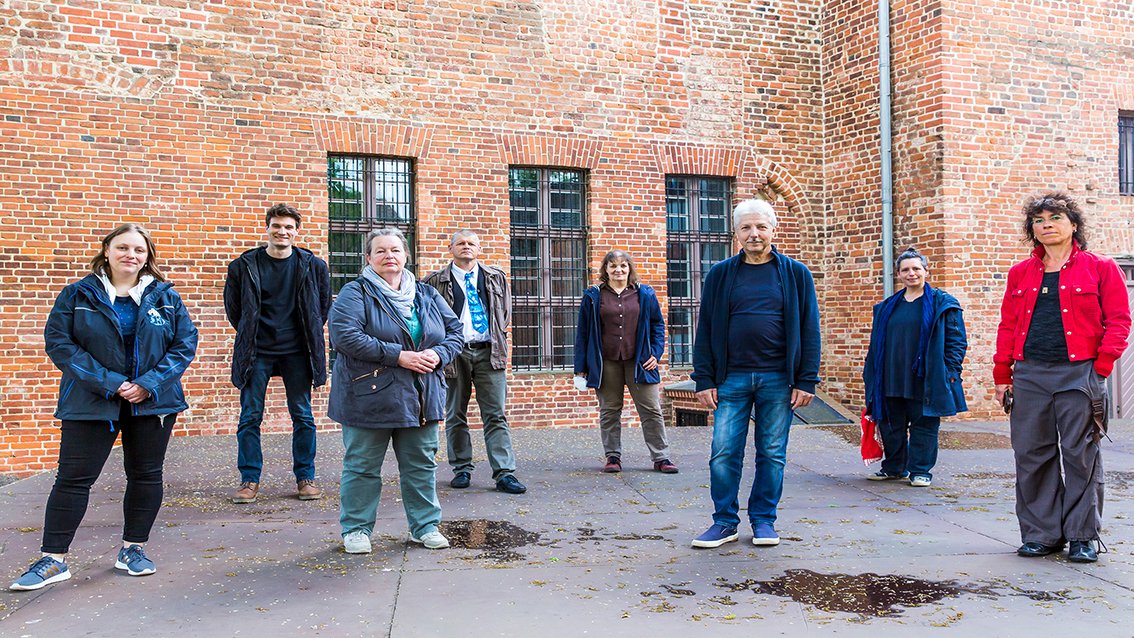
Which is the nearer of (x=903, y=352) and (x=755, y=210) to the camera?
(x=755, y=210)

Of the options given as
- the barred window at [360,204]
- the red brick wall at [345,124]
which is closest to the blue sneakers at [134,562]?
the red brick wall at [345,124]

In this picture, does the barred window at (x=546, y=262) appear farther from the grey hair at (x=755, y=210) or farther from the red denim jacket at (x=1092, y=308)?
the red denim jacket at (x=1092, y=308)

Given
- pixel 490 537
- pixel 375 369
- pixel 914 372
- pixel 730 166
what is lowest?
pixel 490 537

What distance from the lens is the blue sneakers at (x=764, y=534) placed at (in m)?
5.29

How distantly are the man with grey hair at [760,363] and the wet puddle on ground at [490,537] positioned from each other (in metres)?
0.98

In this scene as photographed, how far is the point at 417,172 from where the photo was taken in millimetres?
11094

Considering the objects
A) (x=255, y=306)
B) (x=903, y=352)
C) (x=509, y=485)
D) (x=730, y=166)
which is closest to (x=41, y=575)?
(x=255, y=306)

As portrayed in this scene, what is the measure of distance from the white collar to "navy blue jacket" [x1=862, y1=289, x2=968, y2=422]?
520 cm

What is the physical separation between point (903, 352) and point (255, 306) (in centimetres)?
464

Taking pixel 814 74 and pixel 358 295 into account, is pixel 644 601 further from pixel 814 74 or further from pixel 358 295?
pixel 814 74

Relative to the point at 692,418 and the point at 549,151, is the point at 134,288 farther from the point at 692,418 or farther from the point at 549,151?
the point at 692,418

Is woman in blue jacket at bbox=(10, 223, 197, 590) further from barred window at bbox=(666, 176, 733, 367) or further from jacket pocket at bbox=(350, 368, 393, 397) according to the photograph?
barred window at bbox=(666, 176, 733, 367)

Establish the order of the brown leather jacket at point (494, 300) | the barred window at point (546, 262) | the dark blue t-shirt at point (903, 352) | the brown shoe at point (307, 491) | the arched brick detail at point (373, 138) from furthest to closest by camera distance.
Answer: the barred window at point (546, 262)
the arched brick detail at point (373, 138)
the dark blue t-shirt at point (903, 352)
the brown leather jacket at point (494, 300)
the brown shoe at point (307, 491)

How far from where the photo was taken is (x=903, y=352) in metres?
7.55
